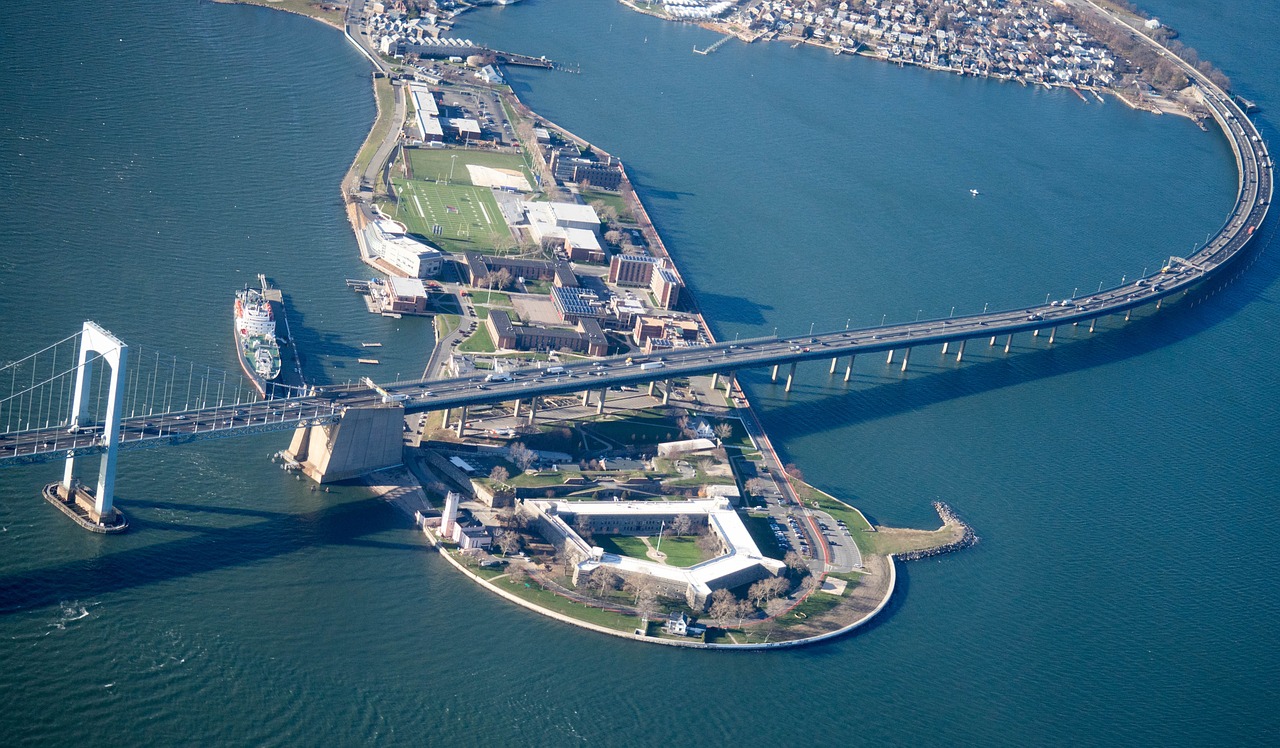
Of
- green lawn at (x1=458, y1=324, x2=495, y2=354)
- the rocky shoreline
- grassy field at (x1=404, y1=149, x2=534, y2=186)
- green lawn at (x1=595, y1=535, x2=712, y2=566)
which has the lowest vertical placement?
green lawn at (x1=595, y1=535, x2=712, y2=566)

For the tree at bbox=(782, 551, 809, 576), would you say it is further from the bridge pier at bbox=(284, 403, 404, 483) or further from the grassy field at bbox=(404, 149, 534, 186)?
the grassy field at bbox=(404, 149, 534, 186)

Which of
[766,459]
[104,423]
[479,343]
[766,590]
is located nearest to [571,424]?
[479,343]

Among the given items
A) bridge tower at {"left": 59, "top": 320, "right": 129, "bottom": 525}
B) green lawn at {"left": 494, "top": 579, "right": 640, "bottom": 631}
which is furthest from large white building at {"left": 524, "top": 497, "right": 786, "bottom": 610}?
bridge tower at {"left": 59, "top": 320, "right": 129, "bottom": 525}

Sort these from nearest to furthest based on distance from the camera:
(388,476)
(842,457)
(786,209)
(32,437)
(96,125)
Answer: (32,437) < (388,476) < (842,457) < (96,125) < (786,209)

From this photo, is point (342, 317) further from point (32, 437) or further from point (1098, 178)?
point (1098, 178)

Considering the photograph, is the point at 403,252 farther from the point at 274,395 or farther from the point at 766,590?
the point at 766,590

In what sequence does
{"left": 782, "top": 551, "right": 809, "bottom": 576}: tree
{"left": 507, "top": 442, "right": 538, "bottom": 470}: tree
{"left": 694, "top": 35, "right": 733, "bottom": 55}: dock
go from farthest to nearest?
{"left": 694, "top": 35, "right": 733, "bottom": 55}: dock
{"left": 507, "top": 442, "right": 538, "bottom": 470}: tree
{"left": 782, "top": 551, "right": 809, "bottom": 576}: tree

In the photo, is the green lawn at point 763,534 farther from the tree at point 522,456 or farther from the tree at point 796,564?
the tree at point 522,456

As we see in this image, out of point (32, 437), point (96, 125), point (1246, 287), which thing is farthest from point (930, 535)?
point (96, 125)
